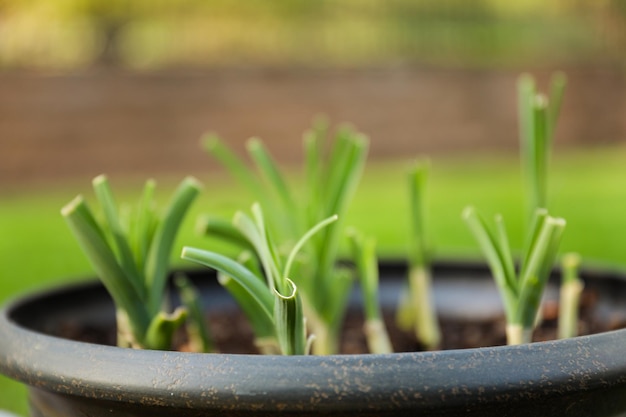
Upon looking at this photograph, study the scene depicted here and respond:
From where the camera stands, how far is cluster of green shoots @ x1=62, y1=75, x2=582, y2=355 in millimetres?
571

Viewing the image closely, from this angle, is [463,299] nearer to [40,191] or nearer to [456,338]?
[456,338]

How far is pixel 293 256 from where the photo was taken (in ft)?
1.76

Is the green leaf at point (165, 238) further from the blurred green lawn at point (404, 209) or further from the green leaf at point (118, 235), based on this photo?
the blurred green lawn at point (404, 209)

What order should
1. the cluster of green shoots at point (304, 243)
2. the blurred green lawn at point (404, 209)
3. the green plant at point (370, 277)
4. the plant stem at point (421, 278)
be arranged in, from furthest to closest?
the blurred green lawn at point (404, 209)
the plant stem at point (421, 278)
the green plant at point (370, 277)
the cluster of green shoots at point (304, 243)

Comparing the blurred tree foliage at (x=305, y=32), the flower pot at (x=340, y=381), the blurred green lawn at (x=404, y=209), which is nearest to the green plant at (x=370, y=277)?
the flower pot at (x=340, y=381)

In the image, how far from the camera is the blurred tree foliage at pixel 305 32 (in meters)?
6.23

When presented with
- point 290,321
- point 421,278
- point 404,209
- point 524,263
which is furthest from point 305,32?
point 290,321

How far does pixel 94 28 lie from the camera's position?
634 centimetres

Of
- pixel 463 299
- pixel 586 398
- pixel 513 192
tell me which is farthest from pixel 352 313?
pixel 513 192

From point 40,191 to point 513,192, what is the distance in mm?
3068

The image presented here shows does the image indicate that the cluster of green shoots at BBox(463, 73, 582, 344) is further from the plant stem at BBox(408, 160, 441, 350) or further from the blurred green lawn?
the blurred green lawn

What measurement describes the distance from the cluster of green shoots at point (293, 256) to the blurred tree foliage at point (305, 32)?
5.13 meters

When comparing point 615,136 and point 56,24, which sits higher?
point 56,24

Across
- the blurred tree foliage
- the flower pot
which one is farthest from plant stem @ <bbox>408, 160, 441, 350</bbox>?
the blurred tree foliage
